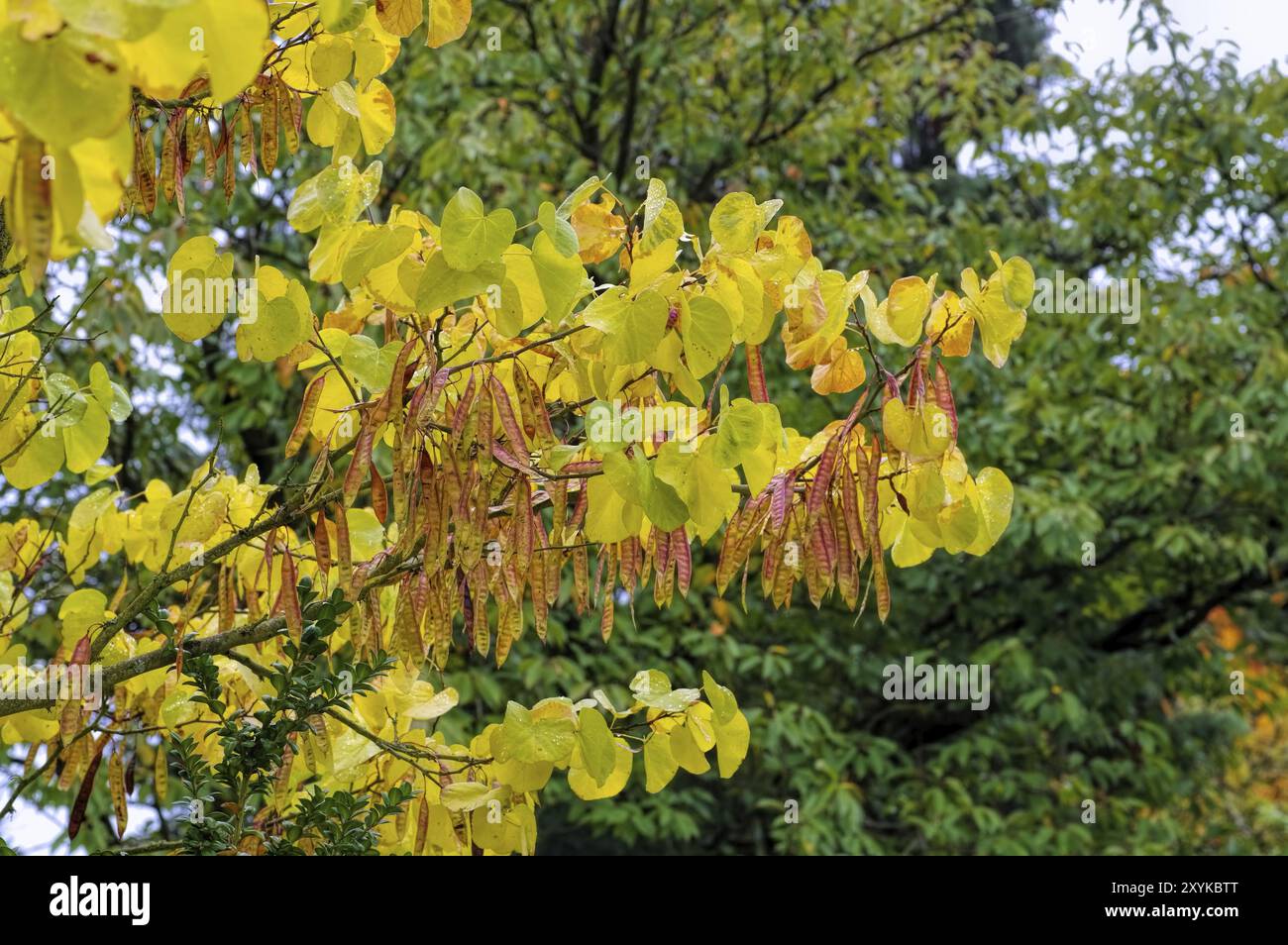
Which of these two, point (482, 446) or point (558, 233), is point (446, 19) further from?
point (482, 446)

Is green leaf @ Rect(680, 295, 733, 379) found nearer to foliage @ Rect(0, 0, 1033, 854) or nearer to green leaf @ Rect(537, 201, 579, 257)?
foliage @ Rect(0, 0, 1033, 854)

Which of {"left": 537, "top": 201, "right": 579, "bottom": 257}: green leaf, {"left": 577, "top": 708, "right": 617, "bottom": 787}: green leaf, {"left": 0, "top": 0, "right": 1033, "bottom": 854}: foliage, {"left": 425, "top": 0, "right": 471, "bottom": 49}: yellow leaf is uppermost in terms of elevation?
{"left": 425, "top": 0, "right": 471, "bottom": 49}: yellow leaf

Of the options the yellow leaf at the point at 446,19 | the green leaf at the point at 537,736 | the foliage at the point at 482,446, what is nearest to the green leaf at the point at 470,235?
the foliage at the point at 482,446

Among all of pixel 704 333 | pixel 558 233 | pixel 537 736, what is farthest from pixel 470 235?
pixel 537 736

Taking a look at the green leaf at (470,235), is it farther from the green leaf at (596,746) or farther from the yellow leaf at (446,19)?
the green leaf at (596,746)

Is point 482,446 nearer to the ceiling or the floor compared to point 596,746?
nearer to the ceiling

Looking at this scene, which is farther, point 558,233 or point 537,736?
point 537,736

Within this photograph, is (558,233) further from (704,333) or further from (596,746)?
(596,746)

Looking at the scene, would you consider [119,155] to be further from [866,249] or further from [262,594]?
[866,249]

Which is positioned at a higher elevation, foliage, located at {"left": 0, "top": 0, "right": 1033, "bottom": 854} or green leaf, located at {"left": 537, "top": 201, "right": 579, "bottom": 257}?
green leaf, located at {"left": 537, "top": 201, "right": 579, "bottom": 257}

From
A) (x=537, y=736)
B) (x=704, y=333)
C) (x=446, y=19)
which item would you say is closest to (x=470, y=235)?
(x=704, y=333)

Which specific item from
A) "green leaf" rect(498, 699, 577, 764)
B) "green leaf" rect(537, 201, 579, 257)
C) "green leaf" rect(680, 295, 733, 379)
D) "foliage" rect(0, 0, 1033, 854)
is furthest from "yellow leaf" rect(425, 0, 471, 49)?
"green leaf" rect(498, 699, 577, 764)

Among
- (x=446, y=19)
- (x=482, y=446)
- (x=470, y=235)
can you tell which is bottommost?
(x=482, y=446)
